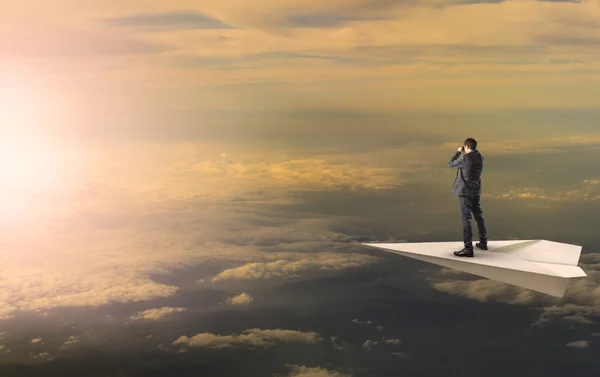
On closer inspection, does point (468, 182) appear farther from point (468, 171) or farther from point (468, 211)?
point (468, 211)

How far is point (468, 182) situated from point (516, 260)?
284 cm

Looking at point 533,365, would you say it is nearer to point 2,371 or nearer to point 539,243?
point 2,371

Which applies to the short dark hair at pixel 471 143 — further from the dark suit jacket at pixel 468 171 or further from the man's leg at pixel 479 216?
the man's leg at pixel 479 216

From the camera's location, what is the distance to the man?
638 inches

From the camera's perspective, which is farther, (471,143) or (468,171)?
(468,171)

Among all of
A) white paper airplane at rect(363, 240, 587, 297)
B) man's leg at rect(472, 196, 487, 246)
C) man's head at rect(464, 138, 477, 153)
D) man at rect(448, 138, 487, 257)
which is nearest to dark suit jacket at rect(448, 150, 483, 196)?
man at rect(448, 138, 487, 257)

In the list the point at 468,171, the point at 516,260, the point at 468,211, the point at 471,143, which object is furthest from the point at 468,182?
the point at 516,260

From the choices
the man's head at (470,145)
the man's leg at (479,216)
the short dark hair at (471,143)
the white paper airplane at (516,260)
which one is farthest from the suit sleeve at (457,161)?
the white paper airplane at (516,260)

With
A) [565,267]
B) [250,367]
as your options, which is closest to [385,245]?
[565,267]

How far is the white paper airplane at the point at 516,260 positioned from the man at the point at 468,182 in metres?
0.64

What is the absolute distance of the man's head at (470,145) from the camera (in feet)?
52.7

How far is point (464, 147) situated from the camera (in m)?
16.3

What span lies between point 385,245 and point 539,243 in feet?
18.1

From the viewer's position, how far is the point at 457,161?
53.8ft
